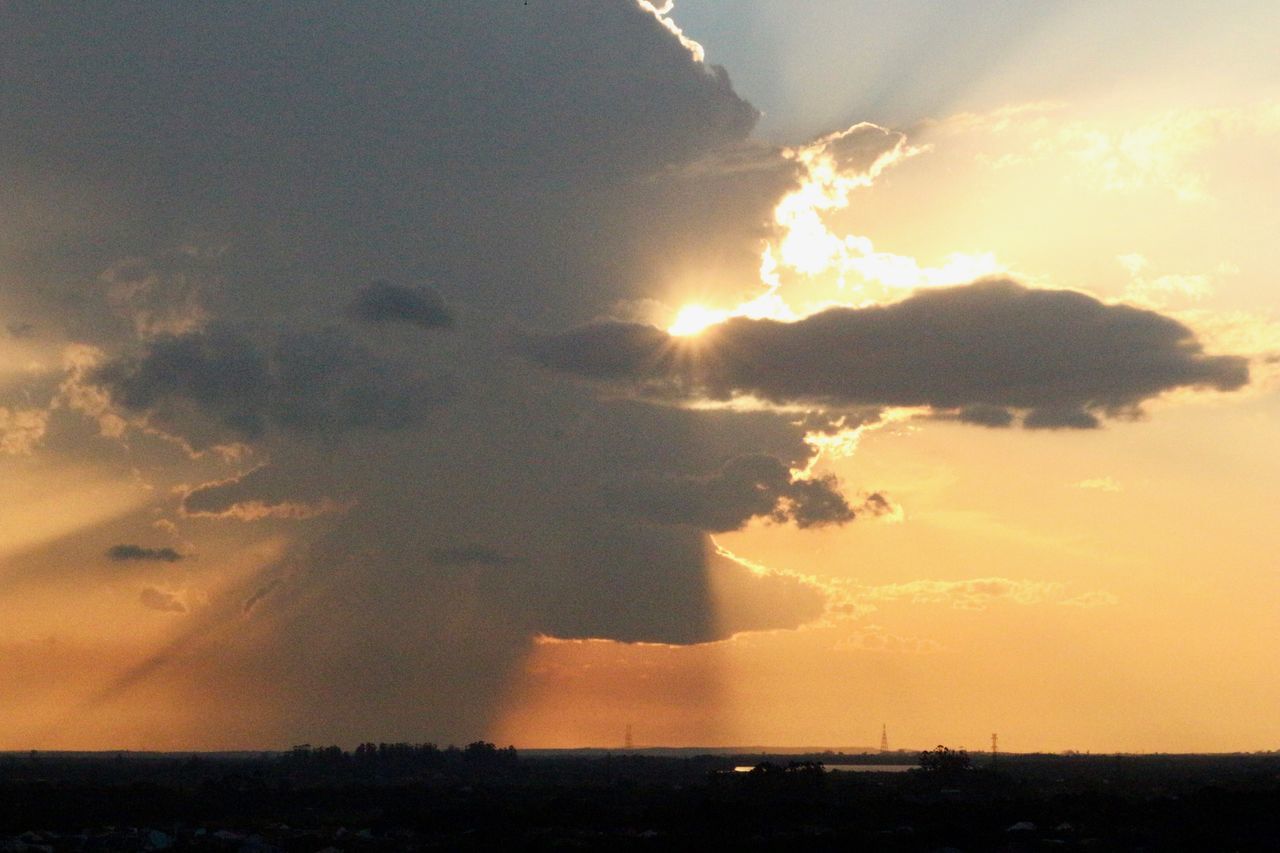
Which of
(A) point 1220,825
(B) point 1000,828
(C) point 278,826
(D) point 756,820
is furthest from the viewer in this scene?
(C) point 278,826

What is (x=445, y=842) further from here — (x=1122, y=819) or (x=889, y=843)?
(x=1122, y=819)

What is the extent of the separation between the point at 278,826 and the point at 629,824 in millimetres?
43965

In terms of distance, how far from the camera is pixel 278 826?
188 meters

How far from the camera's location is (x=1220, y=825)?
5655 inches

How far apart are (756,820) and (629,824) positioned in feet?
50.1

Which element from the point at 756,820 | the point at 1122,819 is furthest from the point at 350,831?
the point at 1122,819

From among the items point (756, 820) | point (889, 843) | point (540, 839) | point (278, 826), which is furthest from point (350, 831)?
point (889, 843)

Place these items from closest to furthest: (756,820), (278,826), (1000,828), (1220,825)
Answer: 1. (1220,825)
2. (1000,828)
3. (756,820)
4. (278,826)

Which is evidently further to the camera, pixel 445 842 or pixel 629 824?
pixel 629 824

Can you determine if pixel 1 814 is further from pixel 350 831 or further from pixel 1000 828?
pixel 1000 828

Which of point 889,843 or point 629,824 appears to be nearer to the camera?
point 889,843

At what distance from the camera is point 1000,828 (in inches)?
6093

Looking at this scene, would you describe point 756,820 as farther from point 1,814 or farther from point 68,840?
point 1,814

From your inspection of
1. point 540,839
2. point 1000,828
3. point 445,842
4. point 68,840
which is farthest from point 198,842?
point 1000,828
